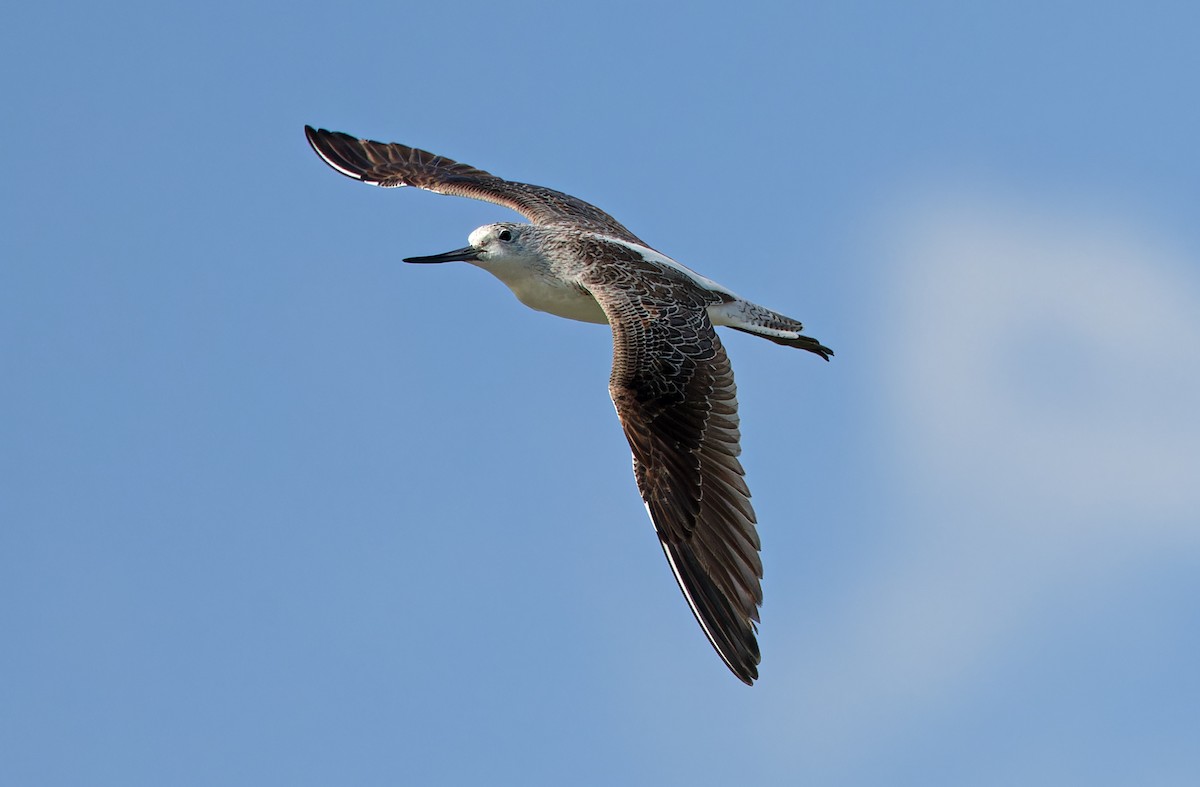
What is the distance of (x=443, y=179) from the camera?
2284cm

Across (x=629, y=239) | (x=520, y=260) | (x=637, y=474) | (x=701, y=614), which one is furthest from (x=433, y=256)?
(x=701, y=614)

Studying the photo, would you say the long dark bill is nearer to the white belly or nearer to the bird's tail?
the white belly

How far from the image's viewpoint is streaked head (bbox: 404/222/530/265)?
18.9 meters

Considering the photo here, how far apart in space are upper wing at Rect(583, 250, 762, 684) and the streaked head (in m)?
1.43

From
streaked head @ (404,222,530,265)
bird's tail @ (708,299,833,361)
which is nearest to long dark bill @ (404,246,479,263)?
streaked head @ (404,222,530,265)

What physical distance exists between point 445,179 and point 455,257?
367 cm

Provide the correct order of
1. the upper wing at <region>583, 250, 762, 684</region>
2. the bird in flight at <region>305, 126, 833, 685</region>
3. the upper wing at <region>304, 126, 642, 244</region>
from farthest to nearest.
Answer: the upper wing at <region>304, 126, 642, 244</region>
the bird in flight at <region>305, 126, 833, 685</region>
the upper wing at <region>583, 250, 762, 684</region>

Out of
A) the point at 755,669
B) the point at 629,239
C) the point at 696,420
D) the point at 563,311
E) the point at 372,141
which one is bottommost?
the point at 755,669

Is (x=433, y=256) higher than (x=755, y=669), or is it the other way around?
(x=433, y=256)

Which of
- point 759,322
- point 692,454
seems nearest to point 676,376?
point 692,454

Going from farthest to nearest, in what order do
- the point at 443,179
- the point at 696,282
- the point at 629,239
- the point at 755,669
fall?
the point at 443,179
the point at 629,239
the point at 696,282
the point at 755,669

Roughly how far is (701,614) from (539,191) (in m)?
7.99

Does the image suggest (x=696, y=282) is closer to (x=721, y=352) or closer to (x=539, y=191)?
(x=721, y=352)

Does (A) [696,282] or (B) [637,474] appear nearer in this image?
(B) [637,474]
